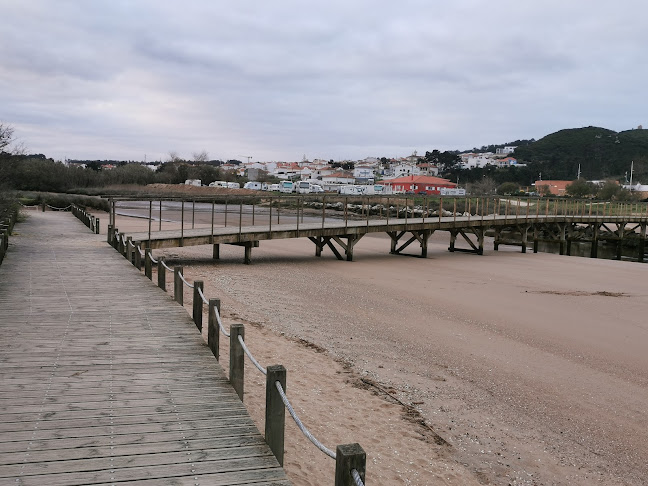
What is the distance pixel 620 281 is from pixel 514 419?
1464 centimetres

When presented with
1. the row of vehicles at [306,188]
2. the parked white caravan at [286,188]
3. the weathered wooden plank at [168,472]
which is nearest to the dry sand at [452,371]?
the weathered wooden plank at [168,472]

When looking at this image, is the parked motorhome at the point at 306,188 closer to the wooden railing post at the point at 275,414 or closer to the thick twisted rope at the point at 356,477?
the wooden railing post at the point at 275,414

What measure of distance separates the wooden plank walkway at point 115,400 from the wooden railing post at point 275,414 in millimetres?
96

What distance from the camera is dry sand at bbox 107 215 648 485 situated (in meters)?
5.84

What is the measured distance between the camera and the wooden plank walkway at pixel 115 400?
3.97 m

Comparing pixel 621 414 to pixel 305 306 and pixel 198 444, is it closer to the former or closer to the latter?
pixel 198 444

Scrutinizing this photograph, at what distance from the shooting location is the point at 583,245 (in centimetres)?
3838

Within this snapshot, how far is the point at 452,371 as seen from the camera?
8625mm

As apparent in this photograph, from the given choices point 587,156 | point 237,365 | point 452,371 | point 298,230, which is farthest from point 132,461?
point 587,156

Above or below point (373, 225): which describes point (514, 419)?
below

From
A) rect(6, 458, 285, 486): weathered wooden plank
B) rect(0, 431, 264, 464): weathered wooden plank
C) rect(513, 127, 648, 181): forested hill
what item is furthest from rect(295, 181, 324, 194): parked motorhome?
rect(6, 458, 285, 486): weathered wooden plank

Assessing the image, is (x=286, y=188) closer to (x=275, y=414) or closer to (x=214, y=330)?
(x=214, y=330)

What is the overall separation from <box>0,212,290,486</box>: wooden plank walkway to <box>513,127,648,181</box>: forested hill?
13202cm

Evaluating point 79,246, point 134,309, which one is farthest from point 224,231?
point 134,309
